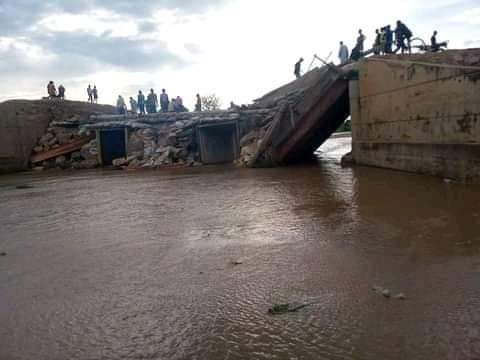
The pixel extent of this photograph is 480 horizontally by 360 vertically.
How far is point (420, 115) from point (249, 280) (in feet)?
30.3

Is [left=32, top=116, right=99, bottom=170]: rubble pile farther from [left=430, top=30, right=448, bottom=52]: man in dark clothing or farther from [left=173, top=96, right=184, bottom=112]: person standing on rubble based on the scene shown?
[left=430, top=30, right=448, bottom=52]: man in dark clothing

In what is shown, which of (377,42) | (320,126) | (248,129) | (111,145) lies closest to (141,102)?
(111,145)

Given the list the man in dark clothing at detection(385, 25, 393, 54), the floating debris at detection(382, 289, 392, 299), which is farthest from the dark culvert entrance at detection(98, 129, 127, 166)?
the floating debris at detection(382, 289, 392, 299)

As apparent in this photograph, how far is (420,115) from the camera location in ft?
36.8

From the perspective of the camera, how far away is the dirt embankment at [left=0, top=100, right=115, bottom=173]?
876 inches

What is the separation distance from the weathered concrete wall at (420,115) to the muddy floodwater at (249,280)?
4.87 feet

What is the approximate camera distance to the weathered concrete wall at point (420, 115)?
30.2 feet

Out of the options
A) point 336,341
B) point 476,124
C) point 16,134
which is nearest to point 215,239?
point 336,341

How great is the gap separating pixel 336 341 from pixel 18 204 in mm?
10365

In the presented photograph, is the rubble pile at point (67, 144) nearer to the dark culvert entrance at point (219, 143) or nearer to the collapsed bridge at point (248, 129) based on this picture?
the collapsed bridge at point (248, 129)

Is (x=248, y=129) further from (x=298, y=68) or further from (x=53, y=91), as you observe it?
(x=53, y=91)

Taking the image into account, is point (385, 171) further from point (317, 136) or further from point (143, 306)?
point (143, 306)

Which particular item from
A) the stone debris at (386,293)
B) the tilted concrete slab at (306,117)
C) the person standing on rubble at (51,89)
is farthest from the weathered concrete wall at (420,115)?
the person standing on rubble at (51,89)

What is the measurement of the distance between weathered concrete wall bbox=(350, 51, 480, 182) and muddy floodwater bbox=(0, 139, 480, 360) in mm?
1485
